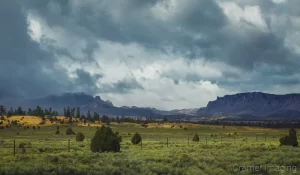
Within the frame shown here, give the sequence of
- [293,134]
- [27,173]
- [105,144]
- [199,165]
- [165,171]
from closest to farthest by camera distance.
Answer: [27,173]
[165,171]
[199,165]
[105,144]
[293,134]

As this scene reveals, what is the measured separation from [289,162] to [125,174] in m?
16.8

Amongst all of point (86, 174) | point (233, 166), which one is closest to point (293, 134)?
point (233, 166)

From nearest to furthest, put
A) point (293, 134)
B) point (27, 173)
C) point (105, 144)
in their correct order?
point (27, 173) < point (105, 144) < point (293, 134)

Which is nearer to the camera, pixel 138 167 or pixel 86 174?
pixel 86 174

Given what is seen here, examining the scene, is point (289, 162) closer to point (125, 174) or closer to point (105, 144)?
point (125, 174)

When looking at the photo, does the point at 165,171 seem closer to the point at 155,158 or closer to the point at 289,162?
the point at 155,158

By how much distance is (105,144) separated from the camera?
139ft

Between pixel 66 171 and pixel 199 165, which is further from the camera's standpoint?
pixel 199 165

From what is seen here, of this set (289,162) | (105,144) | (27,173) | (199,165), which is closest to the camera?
(27,173)

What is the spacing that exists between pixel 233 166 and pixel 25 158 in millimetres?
18832

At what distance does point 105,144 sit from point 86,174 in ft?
45.7

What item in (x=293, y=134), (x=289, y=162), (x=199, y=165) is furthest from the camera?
(x=293, y=134)

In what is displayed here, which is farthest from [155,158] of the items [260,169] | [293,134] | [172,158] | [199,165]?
[293,134]

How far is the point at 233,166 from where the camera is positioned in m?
32.9
